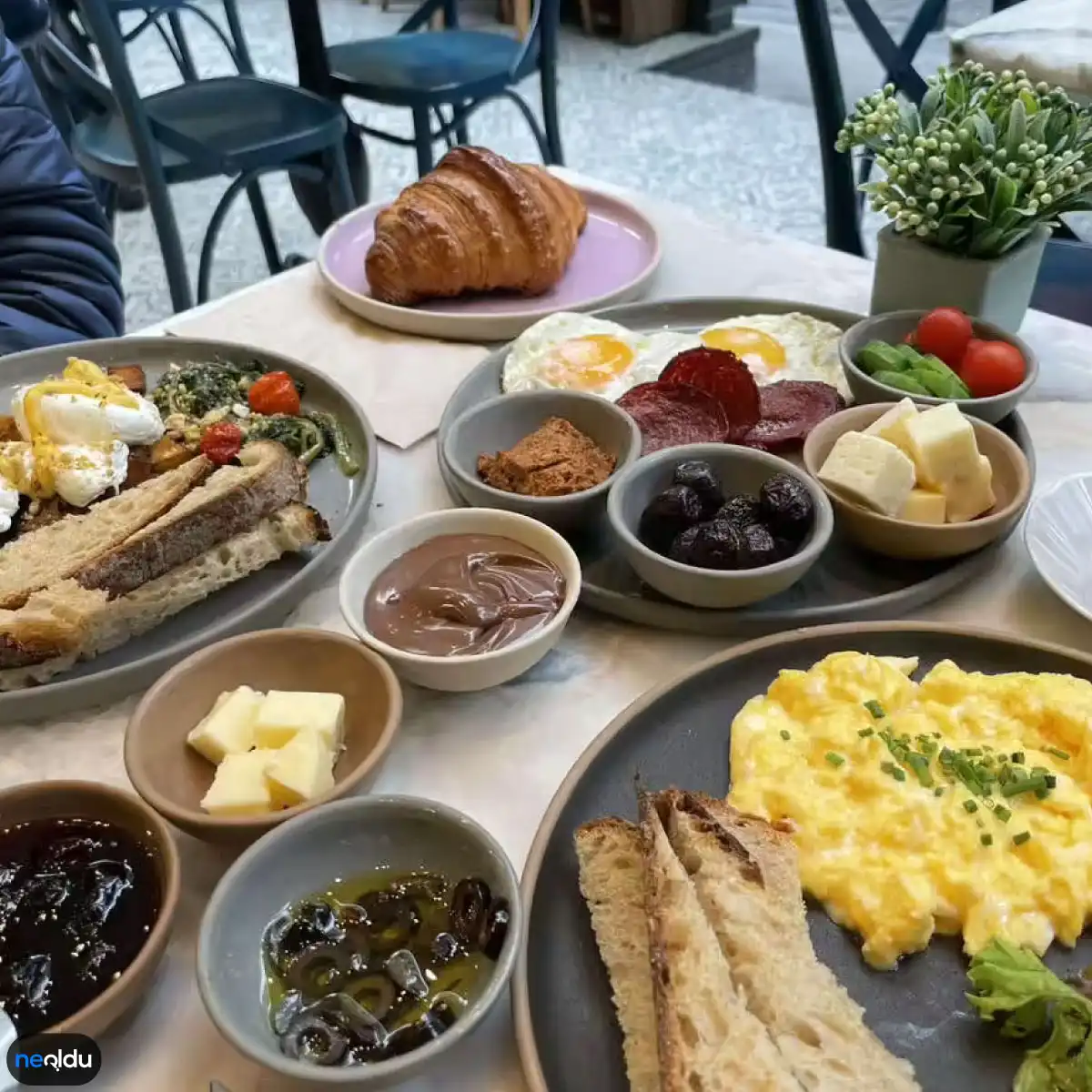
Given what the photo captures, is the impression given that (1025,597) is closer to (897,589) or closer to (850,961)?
(897,589)

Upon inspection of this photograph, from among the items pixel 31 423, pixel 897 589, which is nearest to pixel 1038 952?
pixel 897 589

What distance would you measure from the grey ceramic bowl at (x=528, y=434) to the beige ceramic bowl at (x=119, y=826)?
703 mm

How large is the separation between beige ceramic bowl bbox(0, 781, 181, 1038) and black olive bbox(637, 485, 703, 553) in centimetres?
75

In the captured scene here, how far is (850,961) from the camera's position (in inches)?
41.7

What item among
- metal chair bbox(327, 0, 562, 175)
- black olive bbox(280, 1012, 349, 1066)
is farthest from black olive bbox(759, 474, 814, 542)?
metal chair bbox(327, 0, 562, 175)

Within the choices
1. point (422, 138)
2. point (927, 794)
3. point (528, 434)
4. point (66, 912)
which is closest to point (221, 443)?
point (528, 434)

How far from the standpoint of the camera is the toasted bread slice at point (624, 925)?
37.8 inches

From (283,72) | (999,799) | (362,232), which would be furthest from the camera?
(283,72)

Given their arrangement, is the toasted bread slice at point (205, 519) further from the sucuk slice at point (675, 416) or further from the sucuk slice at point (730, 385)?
the sucuk slice at point (730, 385)

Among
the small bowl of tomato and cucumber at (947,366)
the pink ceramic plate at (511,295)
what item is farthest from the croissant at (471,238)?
the small bowl of tomato and cucumber at (947,366)

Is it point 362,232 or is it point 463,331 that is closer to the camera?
point 463,331

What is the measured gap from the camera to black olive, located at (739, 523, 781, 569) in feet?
4.60

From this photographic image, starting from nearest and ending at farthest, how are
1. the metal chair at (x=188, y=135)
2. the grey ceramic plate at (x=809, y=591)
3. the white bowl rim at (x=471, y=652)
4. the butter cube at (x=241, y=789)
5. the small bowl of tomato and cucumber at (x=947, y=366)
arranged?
the butter cube at (x=241, y=789)
the white bowl rim at (x=471, y=652)
the grey ceramic plate at (x=809, y=591)
the small bowl of tomato and cucumber at (x=947, y=366)
the metal chair at (x=188, y=135)

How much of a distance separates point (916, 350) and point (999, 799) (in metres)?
0.99
